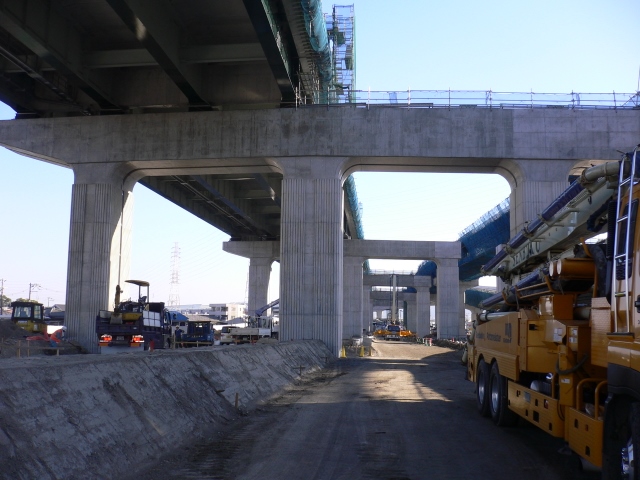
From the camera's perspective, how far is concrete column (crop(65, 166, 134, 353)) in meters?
31.0

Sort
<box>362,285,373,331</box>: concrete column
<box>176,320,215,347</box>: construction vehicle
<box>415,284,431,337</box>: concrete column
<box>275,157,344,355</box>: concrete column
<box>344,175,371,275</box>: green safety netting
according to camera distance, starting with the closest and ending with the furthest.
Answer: <box>275,157,344,355</box>: concrete column
<box>176,320,215,347</box>: construction vehicle
<box>344,175,371,275</box>: green safety netting
<box>415,284,431,337</box>: concrete column
<box>362,285,373,331</box>: concrete column

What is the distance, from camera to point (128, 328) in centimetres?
2698

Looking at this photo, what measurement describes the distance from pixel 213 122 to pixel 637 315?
27.0m

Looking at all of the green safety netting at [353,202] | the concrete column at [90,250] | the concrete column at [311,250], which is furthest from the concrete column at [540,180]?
the concrete column at [90,250]

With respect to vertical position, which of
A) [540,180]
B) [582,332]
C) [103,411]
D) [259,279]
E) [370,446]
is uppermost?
[540,180]

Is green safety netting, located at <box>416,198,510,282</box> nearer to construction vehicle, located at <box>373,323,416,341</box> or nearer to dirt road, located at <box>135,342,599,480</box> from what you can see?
construction vehicle, located at <box>373,323,416,341</box>

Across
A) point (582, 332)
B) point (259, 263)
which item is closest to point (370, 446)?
point (582, 332)

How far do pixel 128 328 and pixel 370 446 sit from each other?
1965 cm

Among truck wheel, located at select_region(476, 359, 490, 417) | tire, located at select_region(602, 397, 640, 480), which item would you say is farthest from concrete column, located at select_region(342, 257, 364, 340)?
tire, located at select_region(602, 397, 640, 480)

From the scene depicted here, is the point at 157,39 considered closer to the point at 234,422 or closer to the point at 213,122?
the point at 213,122

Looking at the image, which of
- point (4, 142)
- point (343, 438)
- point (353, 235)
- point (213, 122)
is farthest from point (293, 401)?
point (353, 235)

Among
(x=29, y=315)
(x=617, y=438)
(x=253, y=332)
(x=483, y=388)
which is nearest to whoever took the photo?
(x=617, y=438)

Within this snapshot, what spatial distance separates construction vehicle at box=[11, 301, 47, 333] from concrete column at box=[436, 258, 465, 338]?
38.9m

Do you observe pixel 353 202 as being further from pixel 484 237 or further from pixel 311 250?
pixel 311 250
